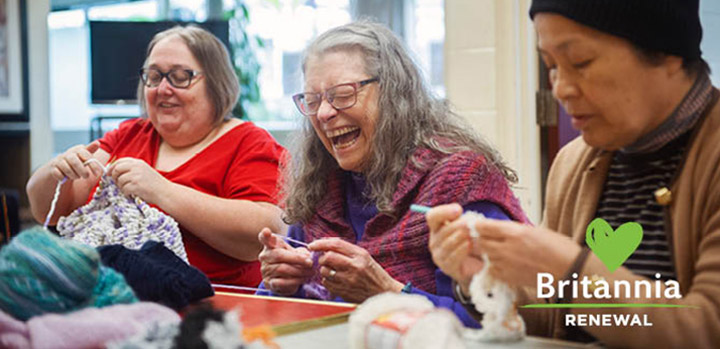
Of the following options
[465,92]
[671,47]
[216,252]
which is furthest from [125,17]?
[671,47]

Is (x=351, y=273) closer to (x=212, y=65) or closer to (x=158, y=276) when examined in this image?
(x=158, y=276)

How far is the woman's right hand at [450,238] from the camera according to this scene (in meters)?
1.04

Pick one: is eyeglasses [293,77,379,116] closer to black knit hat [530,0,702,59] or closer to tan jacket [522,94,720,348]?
tan jacket [522,94,720,348]

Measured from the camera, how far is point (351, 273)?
1546mm

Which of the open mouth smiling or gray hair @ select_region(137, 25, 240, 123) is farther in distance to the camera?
gray hair @ select_region(137, 25, 240, 123)

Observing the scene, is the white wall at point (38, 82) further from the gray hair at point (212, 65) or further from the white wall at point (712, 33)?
the white wall at point (712, 33)

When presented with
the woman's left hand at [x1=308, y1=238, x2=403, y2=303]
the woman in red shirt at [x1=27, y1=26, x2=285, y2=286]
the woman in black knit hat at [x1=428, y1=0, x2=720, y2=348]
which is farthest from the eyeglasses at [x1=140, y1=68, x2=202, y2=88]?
the woman in black knit hat at [x1=428, y1=0, x2=720, y2=348]

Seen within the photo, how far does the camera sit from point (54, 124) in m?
5.59

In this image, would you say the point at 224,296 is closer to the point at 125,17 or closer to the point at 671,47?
the point at 671,47

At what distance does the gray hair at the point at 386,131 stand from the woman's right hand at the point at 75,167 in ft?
1.72

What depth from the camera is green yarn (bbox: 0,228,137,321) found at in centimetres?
103

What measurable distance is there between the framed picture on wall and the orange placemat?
Answer: 12.2 feet

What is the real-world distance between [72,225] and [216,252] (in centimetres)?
47

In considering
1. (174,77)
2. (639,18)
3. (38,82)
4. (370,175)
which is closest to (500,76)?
(174,77)
